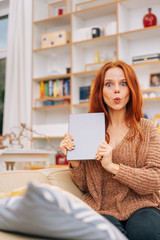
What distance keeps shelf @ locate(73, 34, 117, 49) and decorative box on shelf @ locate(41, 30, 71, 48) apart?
0.25 m

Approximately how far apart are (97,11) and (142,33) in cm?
76

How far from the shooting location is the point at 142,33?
4.07m

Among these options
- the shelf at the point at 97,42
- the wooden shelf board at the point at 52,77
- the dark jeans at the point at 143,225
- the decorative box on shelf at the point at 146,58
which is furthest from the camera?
Answer: the wooden shelf board at the point at 52,77

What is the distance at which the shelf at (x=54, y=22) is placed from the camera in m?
4.71

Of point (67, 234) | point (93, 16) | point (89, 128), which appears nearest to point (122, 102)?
point (89, 128)

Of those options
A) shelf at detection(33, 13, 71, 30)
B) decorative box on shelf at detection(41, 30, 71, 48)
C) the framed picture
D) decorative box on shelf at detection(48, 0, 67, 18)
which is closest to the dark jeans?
the framed picture

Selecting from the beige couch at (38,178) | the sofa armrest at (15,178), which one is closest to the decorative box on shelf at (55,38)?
the beige couch at (38,178)

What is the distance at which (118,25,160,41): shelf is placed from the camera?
155 inches

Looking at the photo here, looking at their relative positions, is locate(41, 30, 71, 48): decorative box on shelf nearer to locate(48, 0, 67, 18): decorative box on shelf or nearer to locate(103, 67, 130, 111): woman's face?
locate(48, 0, 67, 18): decorative box on shelf

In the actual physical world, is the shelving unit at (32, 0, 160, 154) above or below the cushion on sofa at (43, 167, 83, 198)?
above

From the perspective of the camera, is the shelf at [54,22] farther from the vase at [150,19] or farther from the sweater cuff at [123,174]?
the sweater cuff at [123,174]

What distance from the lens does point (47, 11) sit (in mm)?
5152

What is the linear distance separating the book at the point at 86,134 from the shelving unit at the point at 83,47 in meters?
2.62

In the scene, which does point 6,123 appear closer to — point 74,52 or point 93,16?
point 74,52
